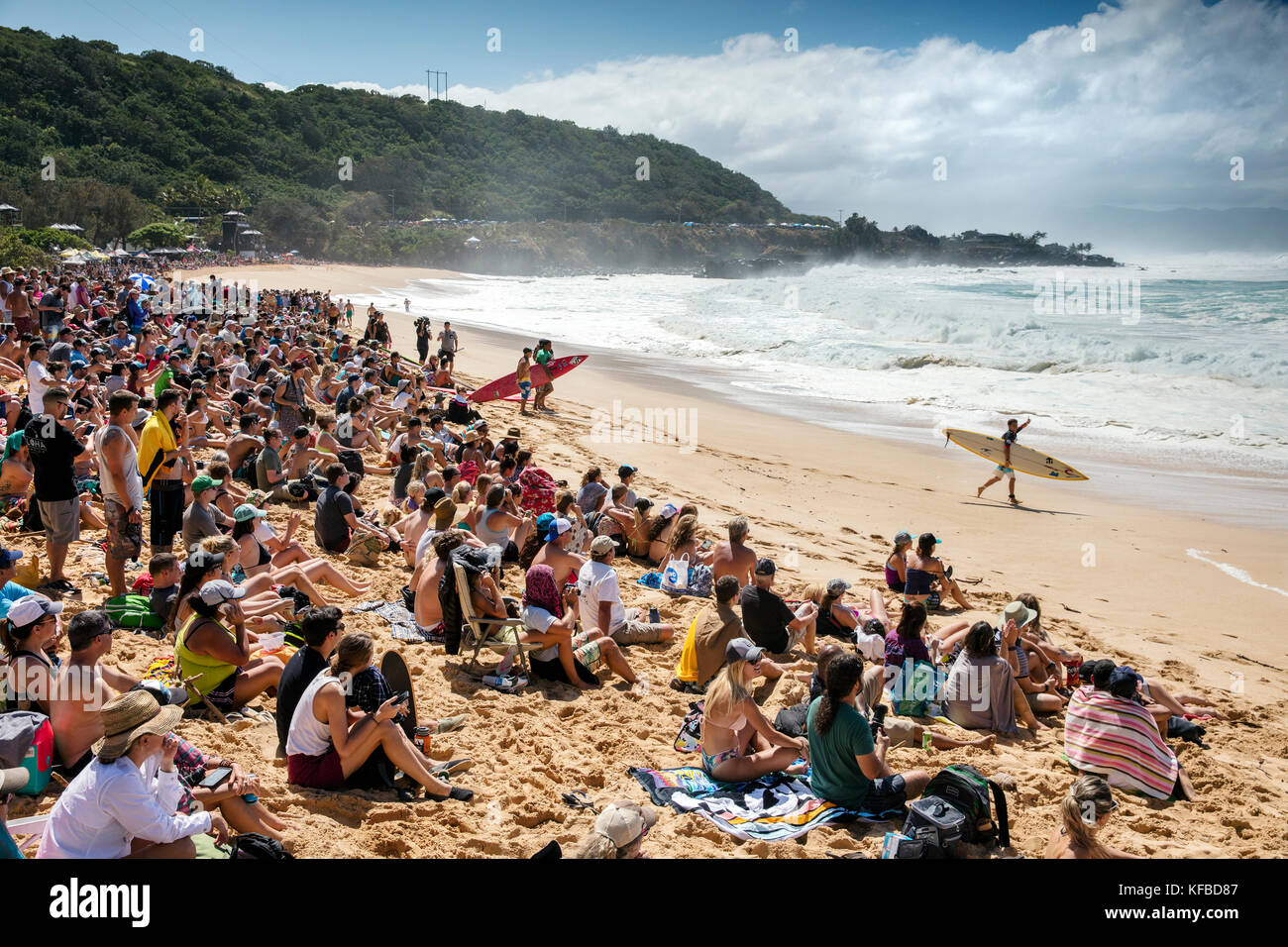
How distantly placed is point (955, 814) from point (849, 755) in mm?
588

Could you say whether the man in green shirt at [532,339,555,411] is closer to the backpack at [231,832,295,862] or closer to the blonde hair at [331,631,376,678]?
the blonde hair at [331,631,376,678]

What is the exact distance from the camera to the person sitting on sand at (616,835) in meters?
3.23

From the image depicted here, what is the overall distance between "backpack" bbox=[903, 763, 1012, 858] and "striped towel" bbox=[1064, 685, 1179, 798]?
1.09m

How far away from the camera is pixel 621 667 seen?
233 inches

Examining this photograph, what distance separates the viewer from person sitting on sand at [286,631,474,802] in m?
4.04

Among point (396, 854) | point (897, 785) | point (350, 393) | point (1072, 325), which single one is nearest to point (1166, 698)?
point (897, 785)

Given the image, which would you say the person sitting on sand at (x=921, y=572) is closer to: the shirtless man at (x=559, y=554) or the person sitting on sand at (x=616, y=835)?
the shirtless man at (x=559, y=554)

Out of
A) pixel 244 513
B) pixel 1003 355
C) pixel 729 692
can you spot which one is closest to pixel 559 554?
pixel 244 513

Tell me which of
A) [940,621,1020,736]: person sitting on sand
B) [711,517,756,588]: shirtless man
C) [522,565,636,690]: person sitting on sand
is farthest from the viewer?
[711,517,756,588]: shirtless man

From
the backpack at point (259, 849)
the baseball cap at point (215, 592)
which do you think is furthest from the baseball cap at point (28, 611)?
the backpack at point (259, 849)

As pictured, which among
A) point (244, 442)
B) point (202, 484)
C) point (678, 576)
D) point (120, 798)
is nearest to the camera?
point (120, 798)

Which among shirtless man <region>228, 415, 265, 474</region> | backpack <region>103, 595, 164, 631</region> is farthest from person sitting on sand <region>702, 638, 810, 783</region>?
shirtless man <region>228, 415, 265, 474</region>

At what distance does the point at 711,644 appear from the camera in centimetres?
577

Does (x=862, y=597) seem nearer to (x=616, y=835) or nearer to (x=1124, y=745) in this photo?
(x=1124, y=745)
